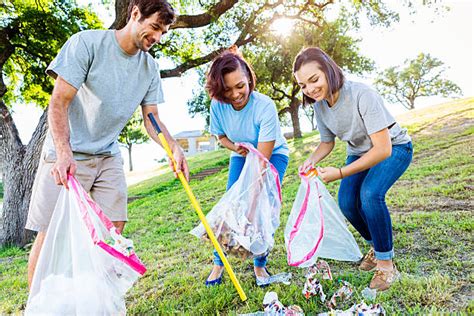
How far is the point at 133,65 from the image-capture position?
6.25 ft

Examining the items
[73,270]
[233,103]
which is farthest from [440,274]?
[73,270]

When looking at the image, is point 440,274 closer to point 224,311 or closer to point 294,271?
point 294,271

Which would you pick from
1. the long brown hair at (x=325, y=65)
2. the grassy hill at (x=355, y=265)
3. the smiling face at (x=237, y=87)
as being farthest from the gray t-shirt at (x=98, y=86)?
the grassy hill at (x=355, y=265)

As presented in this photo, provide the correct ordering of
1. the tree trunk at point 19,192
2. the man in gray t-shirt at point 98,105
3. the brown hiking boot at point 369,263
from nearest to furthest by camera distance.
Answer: the man in gray t-shirt at point 98,105, the brown hiking boot at point 369,263, the tree trunk at point 19,192

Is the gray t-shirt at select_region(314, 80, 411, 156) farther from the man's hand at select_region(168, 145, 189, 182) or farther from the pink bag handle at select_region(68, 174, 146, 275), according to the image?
the pink bag handle at select_region(68, 174, 146, 275)

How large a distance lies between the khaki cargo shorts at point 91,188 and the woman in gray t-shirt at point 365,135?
1031 millimetres

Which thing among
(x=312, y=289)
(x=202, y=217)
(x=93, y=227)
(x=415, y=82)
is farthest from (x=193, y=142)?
(x=93, y=227)

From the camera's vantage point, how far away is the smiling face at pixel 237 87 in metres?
1.96

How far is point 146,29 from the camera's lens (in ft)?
5.77

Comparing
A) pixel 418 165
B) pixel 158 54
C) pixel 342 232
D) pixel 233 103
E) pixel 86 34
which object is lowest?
pixel 418 165

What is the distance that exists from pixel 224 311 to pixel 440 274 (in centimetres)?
115

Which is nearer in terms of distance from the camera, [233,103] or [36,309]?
[36,309]

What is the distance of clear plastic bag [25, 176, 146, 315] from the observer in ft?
4.85

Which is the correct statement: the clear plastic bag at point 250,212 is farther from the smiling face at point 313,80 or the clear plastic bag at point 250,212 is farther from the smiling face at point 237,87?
the smiling face at point 313,80
